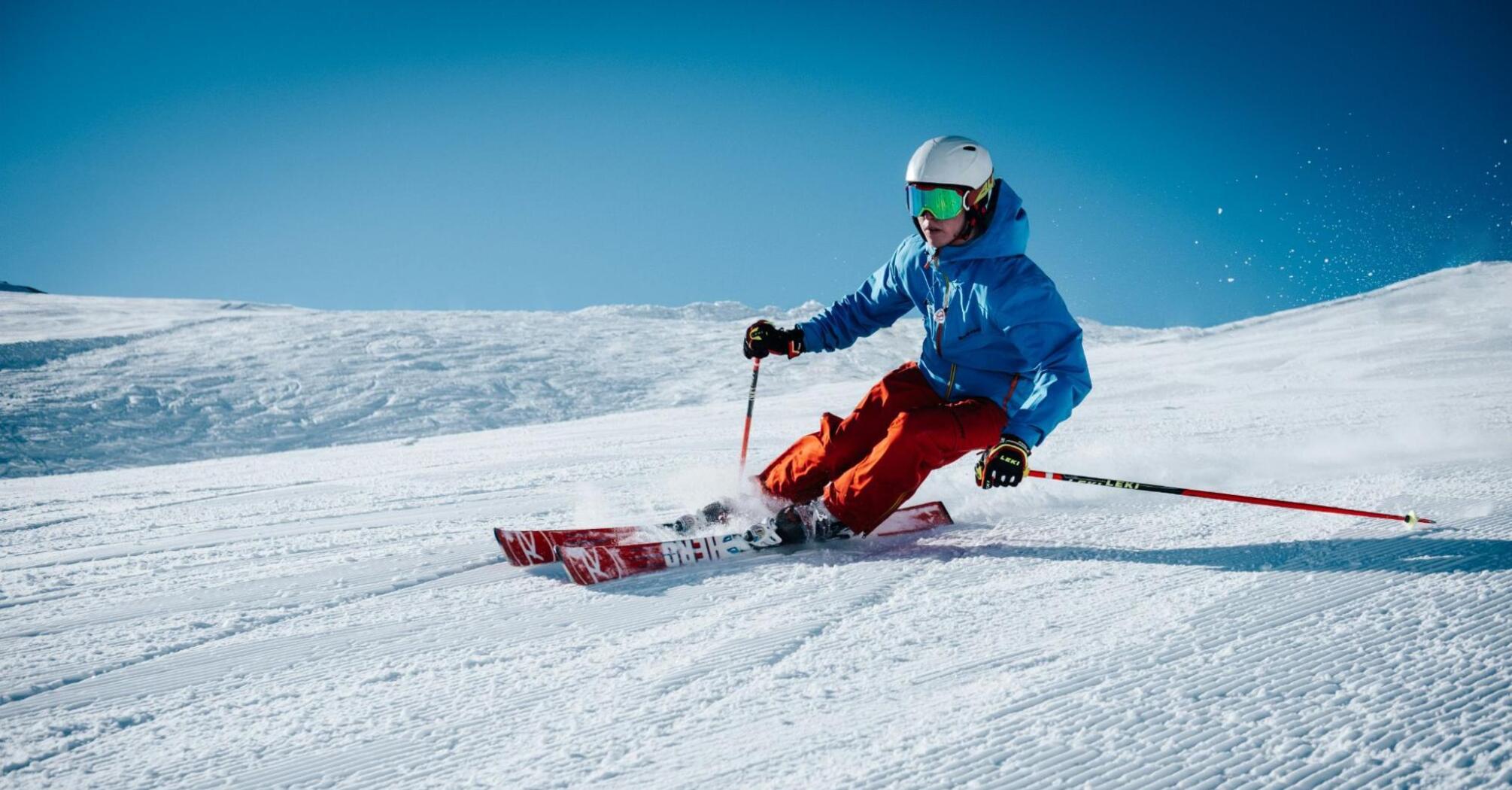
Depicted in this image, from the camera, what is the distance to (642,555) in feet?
8.87

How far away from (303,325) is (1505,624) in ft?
81.2

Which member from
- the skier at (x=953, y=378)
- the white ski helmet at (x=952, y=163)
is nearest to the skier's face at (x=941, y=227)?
the skier at (x=953, y=378)

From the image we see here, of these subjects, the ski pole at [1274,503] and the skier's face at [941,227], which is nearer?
the ski pole at [1274,503]

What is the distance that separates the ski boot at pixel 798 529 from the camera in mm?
2926

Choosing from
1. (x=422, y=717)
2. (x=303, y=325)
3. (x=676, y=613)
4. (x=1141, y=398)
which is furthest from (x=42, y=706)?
(x=303, y=325)

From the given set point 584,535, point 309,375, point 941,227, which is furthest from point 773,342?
point 309,375

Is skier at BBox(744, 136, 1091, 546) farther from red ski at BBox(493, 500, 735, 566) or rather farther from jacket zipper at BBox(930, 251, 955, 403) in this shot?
red ski at BBox(493, 500, 735, 566)

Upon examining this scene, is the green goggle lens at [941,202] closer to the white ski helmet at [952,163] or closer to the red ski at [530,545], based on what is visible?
the white ski helmet at [952,163]

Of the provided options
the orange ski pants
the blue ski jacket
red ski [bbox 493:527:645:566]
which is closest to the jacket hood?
the blue ski jacket

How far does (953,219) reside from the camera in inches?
128

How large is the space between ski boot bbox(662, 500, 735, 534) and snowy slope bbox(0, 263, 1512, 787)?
0.53 m

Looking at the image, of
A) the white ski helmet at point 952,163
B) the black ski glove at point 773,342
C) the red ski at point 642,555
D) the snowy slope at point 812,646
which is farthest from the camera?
the black ski glove at point 773,342

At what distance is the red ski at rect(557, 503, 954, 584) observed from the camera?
101 inches

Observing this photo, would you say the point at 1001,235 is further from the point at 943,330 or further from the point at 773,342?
the point at 773,342
